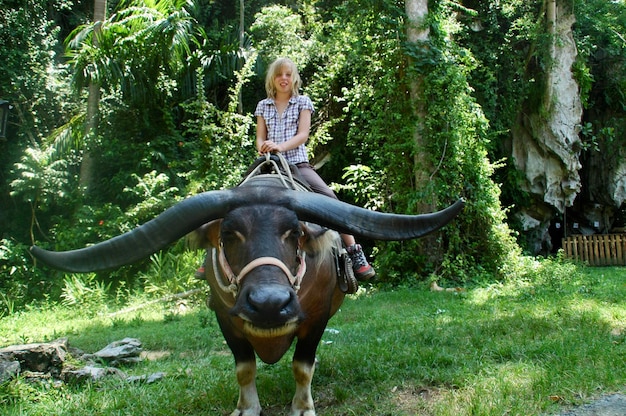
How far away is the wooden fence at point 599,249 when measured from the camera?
48.9 ft

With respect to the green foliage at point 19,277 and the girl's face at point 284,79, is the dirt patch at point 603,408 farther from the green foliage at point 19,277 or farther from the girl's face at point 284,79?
the green foliage at point 19,277

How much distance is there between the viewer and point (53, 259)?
236cm

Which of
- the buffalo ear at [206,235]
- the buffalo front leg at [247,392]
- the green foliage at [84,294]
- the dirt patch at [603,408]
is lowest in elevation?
the green foliage at [84,294]

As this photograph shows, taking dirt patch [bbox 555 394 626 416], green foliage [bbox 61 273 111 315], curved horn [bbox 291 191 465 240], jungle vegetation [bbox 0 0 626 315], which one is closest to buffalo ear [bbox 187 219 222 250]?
curved horn [bbox 291 191 465 240]

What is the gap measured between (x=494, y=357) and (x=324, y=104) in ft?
29.1

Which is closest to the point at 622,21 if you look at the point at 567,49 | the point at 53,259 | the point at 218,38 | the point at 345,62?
the point at 567,49

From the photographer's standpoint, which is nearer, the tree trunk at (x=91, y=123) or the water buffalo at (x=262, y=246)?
the water buffalo at (x=262, y=246)

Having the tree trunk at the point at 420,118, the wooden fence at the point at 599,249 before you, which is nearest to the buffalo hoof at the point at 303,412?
the tree trunk at the point at 420,118

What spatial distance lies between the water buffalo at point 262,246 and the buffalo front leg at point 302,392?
12 millimetres

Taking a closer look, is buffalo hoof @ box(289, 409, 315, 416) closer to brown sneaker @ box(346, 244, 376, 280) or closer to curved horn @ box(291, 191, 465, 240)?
brown sneaker @ box(346, 244, 376, 280)

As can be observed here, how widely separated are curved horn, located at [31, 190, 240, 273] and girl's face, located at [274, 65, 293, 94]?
1651 millimetres

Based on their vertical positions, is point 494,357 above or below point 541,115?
below

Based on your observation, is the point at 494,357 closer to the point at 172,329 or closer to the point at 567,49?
the point at 172,329

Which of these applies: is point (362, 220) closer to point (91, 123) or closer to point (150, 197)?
point (150, 197)
